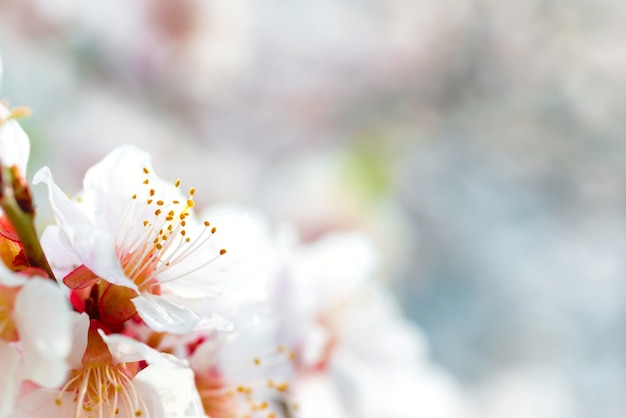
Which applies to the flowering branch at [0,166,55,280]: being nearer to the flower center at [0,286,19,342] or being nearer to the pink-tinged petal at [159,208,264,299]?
the flower center at [0,286,19,342]

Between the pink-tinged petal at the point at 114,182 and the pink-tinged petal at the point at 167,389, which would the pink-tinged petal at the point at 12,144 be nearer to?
the pink-tinged petal at the point at 114,182

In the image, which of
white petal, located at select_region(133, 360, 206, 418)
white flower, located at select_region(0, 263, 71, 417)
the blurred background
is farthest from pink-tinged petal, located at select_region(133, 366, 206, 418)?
the blurred background

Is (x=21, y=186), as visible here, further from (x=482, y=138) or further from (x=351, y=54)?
(x=351, y=54)

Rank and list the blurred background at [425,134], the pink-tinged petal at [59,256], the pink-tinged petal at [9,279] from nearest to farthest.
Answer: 1. the pink-tinged petal at [9,279]
2. the pink-tinged petal at [59,256]
3. the blurred background at [425,134]

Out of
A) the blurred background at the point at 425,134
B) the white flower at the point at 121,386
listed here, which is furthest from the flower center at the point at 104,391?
the blurred background at the point at 425,134

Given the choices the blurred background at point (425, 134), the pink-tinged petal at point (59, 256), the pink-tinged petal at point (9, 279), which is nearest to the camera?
the pink-tinged petal at point (9, 279)
